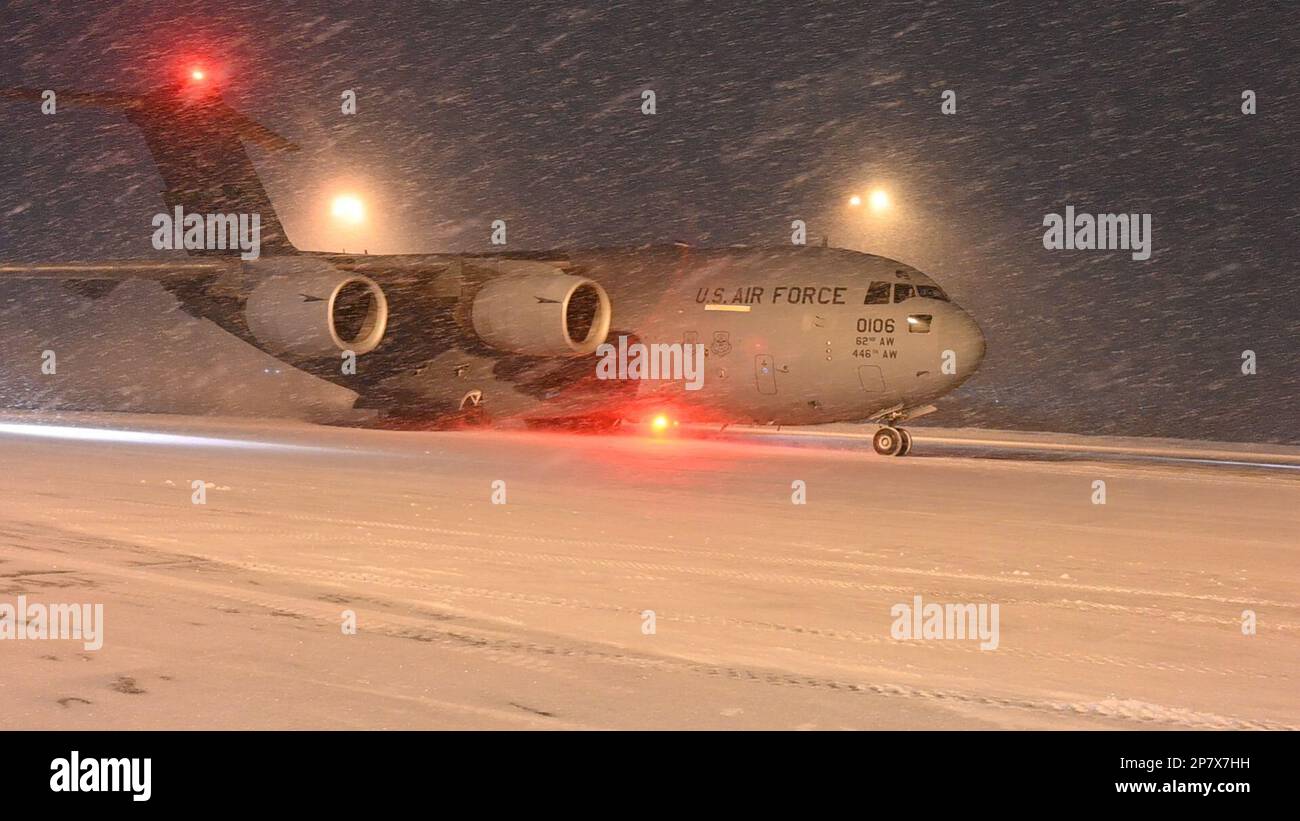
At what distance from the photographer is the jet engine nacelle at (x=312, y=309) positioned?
25.1 metres

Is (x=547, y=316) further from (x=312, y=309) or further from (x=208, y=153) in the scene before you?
(x=208, y=153)

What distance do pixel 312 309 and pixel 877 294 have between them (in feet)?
33.3

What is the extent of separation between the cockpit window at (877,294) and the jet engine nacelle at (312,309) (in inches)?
369

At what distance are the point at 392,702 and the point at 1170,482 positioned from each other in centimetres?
1549

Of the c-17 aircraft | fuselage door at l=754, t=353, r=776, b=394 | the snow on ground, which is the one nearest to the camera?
the snow on ground

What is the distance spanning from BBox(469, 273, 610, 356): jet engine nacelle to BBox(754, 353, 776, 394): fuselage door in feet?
10.8

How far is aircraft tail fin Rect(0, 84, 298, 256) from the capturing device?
96.3 ft

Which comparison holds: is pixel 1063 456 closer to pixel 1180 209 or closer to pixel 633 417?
pixel 633 417

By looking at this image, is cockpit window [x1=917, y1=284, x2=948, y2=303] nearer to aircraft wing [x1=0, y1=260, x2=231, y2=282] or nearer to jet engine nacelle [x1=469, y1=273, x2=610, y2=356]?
jet engine nacelle [x1=469, y1=273, x2=610, y2=356]

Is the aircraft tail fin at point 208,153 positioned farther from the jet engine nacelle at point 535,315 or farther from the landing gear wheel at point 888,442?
the landing gear wheel at point 888,442

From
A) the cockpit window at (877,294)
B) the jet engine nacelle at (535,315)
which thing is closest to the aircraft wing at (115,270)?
the jet engine nacelle at (535,315)

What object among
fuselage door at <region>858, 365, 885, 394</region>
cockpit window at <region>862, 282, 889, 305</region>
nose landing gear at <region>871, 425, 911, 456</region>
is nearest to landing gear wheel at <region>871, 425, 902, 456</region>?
nose landing gear at <region>871, 425, 911, 456</region>

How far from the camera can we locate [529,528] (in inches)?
494

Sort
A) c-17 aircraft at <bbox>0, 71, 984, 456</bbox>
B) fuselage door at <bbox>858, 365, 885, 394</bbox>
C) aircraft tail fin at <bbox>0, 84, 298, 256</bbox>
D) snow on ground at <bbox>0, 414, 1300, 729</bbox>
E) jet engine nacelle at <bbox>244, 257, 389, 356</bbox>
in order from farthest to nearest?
aircraft tail fin at <bbox>0, 84, 298, 256</bbox>, jet engine nacelle at <bbox>244, 257, 389, 356</bbox>, c-17 aircraft at <bbox>0, 71, 984, 456</bbox>, fuselage door at <bbox>858, 365, 885, 394</bbox>, snow on ground at <bbox>0, 414, 1300, 729</bbox>
